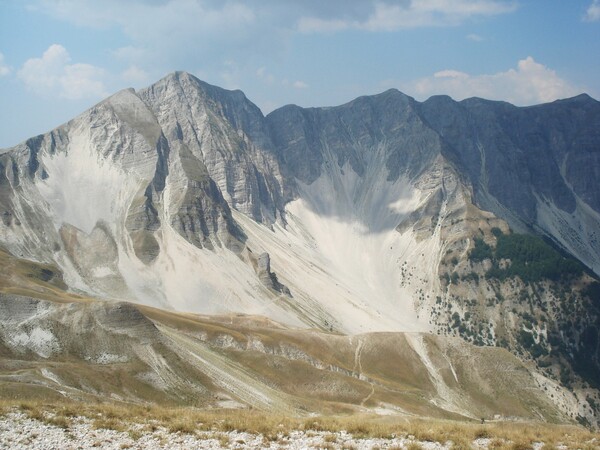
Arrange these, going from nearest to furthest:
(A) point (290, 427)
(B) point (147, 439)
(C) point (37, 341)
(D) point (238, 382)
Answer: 1. (B) point (147, 439)
2. (A) point (290, 427)
3. (C) point (37, 341)
4. (D) point (238, 382)

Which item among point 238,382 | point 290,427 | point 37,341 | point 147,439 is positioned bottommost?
point 238,382

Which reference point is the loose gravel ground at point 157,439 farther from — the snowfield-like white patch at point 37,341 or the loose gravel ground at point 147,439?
the snowfield-like white patch at point 37,341

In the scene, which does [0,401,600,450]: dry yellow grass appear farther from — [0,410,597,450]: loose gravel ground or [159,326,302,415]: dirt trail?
[159,326,302,415]: dirt trail

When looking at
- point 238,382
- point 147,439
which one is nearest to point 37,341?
point 238,382

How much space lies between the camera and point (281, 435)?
3094 cm

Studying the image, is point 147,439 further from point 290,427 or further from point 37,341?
point 37,341

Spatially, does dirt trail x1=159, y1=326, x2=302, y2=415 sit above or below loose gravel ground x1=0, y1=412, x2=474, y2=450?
below

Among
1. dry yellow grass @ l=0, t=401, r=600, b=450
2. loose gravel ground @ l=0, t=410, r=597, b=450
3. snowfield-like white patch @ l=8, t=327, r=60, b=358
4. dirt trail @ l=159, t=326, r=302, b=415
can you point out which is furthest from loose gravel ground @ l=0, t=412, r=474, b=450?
snowfield-like white patch @ l=8, t=327, r=60, b=358

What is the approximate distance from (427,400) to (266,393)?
48164 millimetres

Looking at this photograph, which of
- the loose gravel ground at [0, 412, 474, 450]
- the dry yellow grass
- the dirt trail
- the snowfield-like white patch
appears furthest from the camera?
the snowfield-like white patch

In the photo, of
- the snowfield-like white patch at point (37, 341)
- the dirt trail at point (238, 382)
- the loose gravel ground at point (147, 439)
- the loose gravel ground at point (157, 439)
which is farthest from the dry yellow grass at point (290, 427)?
the snowfield-like white patch at point (37, 341)

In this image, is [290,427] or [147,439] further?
[290,427]

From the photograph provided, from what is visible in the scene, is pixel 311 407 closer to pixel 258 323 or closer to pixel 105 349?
pixel 105 349

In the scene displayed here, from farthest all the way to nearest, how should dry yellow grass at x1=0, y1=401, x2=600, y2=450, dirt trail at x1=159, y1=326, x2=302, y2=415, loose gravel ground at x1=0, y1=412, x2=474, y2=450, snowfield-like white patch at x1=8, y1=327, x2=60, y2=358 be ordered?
1. snowfield-like white patch at x1=8, y1=327, x2=60, y2=358
2. dirt trail at x1=159, y1=326, x2=302, y2=415
3. dry yellow grass at x1=0, y1=401, x2=600, y2=450
4. loose gravel ground at x1=0, y1=412, x2=474, y2=450
